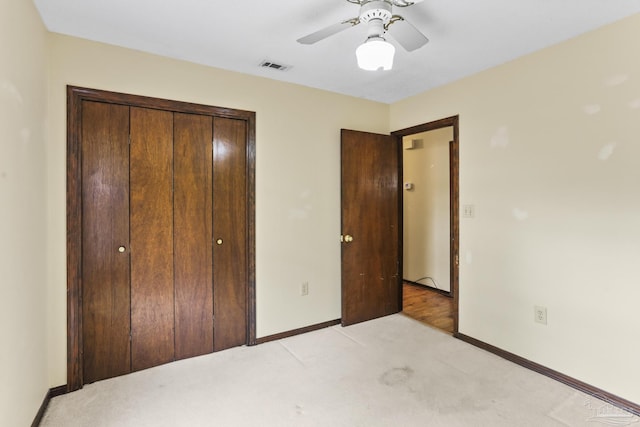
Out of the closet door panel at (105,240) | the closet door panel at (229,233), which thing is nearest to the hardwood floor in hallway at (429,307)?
the closet door panel at (229,233)

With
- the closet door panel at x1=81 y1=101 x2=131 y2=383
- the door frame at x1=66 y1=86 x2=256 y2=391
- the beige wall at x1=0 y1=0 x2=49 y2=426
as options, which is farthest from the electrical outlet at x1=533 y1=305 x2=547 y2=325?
the door frame at x1=66 y1=86 x2=256 y2=391

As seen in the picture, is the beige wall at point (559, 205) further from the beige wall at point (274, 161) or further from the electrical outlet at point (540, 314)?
the beige wall at point (274, 161)

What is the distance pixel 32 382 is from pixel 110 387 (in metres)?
0.57

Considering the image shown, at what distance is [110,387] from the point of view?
7.73 ft

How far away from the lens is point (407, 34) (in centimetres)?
178

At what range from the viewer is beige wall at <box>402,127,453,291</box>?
4.66 m

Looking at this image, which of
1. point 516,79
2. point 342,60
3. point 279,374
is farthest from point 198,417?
point 516,79

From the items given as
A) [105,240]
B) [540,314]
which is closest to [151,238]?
[105,240]

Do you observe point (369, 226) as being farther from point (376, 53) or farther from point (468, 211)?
point (376, 53)

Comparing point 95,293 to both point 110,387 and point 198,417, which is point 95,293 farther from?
point 198,417

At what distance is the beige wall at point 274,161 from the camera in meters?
2.27

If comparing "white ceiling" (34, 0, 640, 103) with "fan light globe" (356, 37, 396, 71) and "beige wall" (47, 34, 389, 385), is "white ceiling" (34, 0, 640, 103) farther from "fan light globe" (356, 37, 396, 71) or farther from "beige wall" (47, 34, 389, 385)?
"fan light globe" (356, 37, 396, 71)

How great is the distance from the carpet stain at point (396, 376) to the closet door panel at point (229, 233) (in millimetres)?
1279

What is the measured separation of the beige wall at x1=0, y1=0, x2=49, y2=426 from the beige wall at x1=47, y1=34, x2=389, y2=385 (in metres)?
0.13
